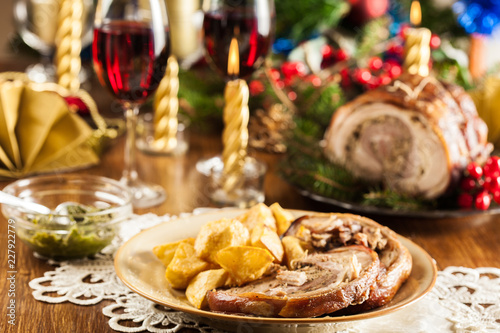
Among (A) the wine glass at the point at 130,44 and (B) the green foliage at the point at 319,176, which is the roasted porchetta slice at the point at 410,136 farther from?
(A) the wine glass at the point at 130,44

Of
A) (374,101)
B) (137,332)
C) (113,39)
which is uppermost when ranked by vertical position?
(113,39)

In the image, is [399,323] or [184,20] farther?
[184,20]

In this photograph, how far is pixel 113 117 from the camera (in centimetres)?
214

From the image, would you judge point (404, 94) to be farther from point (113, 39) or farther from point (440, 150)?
point (113, 39)

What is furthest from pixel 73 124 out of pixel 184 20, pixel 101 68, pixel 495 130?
pixel 495 130

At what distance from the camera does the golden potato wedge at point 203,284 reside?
3.13 feet

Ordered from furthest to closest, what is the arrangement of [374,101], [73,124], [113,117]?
1. [113,117]
2. [73,124]
3. [374,101]

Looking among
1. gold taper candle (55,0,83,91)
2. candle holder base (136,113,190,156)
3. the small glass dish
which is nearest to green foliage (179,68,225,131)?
candle holder base (136,113,190,156)

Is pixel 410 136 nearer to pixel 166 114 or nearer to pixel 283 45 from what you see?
pixel 166 114

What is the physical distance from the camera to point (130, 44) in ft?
4.61

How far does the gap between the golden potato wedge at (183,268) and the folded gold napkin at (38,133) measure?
0.73m

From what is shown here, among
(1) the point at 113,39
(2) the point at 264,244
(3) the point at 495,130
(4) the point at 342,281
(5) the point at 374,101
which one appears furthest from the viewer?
(3) the point at 495,130

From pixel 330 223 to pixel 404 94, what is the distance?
527 millimetres

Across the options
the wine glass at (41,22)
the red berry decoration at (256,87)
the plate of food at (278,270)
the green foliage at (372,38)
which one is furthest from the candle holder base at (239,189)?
the wine glass at (41,22)
